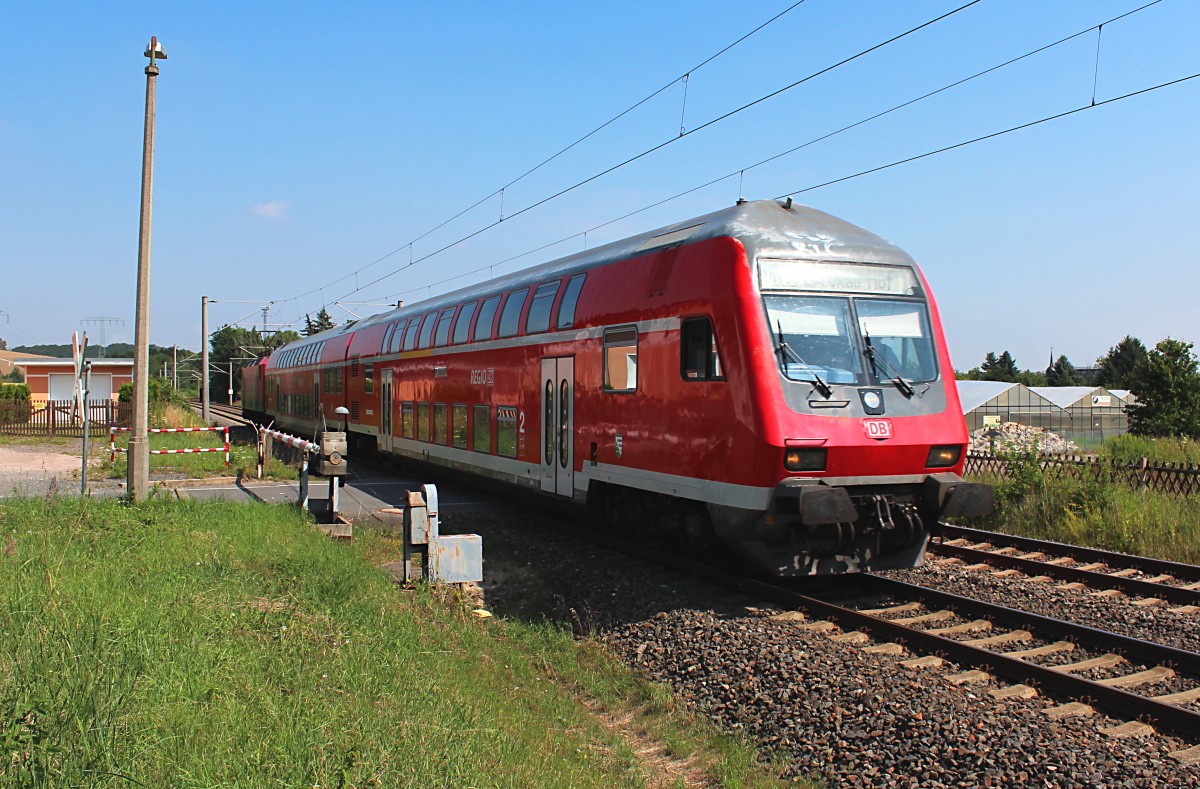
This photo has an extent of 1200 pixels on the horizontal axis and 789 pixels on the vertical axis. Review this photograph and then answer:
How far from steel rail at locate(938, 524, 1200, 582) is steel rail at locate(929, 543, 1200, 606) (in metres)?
0.42

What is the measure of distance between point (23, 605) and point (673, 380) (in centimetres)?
573

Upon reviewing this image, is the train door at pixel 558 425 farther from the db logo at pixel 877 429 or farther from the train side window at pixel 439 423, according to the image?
the train side window at pixel 439 423

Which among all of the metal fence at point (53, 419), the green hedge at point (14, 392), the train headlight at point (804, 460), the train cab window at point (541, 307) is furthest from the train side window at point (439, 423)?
the green hedge at point (14, 392)

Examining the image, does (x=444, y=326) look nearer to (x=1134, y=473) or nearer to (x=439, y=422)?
(x=439, y=422)

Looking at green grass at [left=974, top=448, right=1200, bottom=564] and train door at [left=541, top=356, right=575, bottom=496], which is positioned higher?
train door at [left=541, top=356, right=575, bottom=496]

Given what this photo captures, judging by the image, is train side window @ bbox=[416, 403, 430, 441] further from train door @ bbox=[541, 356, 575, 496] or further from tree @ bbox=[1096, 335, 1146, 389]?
tree @ bbox=[1096, 335, 1146, 389]

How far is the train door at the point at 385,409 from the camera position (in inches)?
792

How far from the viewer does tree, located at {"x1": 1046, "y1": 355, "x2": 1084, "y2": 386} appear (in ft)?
459

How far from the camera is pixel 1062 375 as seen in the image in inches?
5620

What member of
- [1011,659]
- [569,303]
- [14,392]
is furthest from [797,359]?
[14,392]

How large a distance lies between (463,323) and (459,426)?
1745 mm

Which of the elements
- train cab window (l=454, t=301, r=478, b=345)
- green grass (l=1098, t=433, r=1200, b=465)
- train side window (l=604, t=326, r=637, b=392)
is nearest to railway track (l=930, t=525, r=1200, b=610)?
train side window (l=604, t=326, r=637, b=392)

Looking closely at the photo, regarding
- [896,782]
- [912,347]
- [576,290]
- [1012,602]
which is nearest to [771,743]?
[896,782]

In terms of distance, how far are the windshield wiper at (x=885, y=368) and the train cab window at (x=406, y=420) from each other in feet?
37.8
